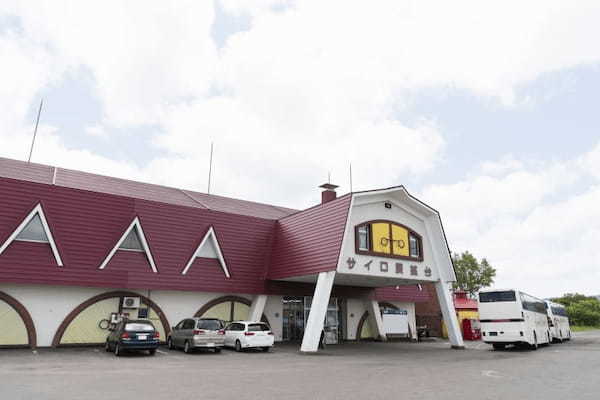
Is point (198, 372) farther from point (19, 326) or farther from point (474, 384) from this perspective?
point (19, 326)

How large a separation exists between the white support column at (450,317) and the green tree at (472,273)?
140 feet

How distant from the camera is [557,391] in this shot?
9938mm

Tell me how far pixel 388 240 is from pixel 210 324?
395 inches

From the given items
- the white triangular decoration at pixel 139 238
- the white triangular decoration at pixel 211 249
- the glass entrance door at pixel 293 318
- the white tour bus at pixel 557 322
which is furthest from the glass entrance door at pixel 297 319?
the white tour bus at pixel 557 322

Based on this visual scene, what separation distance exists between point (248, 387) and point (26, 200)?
14949mm

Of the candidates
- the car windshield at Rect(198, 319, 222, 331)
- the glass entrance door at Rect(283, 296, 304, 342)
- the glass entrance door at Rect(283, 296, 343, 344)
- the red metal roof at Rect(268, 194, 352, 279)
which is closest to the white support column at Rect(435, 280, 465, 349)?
the glass entrance door at Rect(283, 296, 343, 344)

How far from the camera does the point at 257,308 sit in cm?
2409

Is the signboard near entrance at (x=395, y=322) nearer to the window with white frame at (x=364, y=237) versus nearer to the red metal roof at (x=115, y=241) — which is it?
the window with white frame at (x=364, y=237)

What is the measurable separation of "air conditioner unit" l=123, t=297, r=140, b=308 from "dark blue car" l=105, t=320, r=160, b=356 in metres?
3.40

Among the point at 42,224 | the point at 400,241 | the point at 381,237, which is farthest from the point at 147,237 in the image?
the point at 400,241

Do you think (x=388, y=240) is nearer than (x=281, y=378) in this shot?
No

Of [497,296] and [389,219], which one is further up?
[389,219]

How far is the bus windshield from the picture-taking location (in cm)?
2233

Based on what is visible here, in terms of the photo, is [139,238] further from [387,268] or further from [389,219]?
[389,219]
